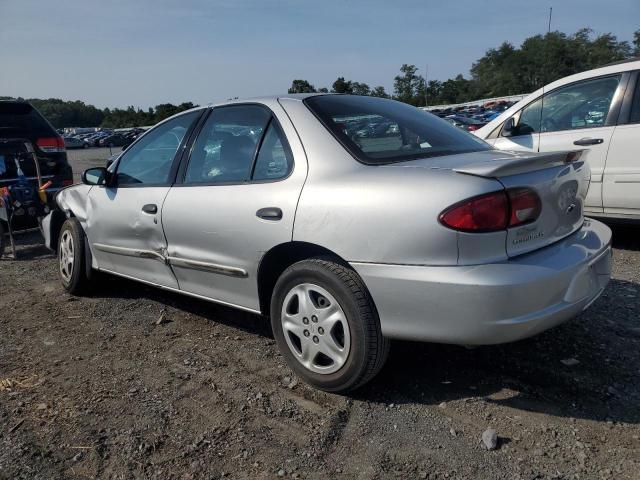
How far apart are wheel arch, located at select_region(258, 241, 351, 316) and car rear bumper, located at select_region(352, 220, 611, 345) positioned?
0.95 ft

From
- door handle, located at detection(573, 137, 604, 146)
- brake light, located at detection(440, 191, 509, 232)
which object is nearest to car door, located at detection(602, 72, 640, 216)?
door handle, located at detection(573, 137, 604, 146)

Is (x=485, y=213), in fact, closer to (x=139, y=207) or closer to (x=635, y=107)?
(x=139, y=207)

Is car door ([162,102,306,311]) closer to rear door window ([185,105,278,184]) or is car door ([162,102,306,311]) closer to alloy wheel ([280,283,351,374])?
rear door window ([185,105,278,184])

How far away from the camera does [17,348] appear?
3.67 meters

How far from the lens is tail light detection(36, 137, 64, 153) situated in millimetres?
7238

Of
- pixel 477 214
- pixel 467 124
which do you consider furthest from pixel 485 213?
pixel 467 124

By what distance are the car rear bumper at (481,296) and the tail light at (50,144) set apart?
6183 mm

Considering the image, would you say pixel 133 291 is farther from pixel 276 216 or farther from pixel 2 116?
pixel 2 116

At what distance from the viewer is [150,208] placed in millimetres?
3721

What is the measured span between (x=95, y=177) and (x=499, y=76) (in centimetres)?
8202

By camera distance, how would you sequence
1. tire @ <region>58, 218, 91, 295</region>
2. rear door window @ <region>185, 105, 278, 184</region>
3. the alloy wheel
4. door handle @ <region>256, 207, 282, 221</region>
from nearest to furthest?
the alloy wheel, door handle @ <region>256, 207, 282, 221</region>, rear door window @ <region>185, 105, 278, 184</region>, tire @ <region>58, 218, 91, 295</region>

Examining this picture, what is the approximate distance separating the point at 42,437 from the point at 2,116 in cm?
579

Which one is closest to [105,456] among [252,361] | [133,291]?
[252,361]

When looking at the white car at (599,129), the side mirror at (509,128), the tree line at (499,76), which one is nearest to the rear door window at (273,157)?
the white car at (599,129)
